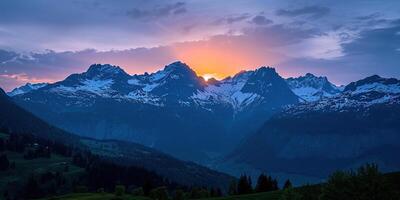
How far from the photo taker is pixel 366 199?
66.1 meters

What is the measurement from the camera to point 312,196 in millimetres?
82125

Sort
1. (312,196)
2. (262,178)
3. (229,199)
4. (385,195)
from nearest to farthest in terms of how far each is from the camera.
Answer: (385,195)
(312,196)
(229,199)
(262,178)

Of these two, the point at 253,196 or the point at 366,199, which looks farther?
the point at 253,196

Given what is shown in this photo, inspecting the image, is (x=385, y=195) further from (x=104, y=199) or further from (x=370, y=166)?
(x=104, y=199)

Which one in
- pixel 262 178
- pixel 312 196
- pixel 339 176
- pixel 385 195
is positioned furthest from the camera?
pixel 262 178

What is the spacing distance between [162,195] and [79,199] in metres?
26.8

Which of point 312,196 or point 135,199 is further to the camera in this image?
point 135,199

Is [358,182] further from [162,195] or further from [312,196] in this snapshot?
[162,195]

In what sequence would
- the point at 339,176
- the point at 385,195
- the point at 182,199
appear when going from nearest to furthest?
the point at 385,195, the point at 339,176, the point at 182,199

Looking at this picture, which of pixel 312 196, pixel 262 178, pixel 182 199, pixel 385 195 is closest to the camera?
pixel 385 195

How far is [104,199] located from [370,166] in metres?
60.9

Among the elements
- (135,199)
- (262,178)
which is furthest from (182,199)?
(262,178)

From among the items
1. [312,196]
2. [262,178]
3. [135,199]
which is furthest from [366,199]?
[262,178]

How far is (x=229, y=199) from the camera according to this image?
112 m
